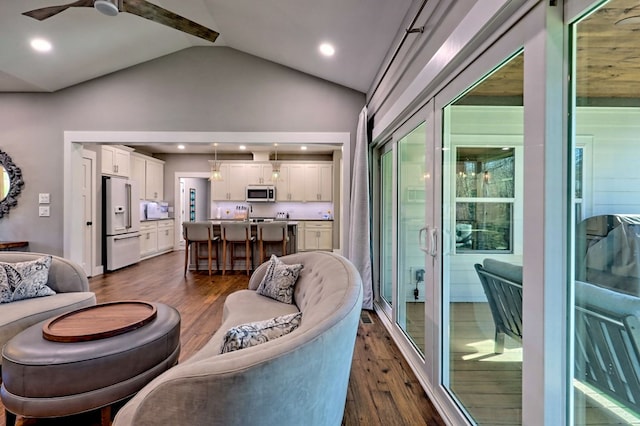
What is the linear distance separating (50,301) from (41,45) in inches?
116

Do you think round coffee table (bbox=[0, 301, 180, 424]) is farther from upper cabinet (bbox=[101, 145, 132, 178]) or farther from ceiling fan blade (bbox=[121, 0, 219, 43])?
upper cabinet (bbox=[101, 145, 132, 178])

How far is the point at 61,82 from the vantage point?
4191mm

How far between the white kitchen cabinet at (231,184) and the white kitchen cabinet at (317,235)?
6.20 ft

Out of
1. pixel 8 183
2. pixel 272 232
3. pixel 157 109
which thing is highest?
pixel 157 109

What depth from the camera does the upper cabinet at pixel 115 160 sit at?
5750mm

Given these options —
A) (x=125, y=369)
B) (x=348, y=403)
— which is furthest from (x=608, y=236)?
(x=125, y=369)

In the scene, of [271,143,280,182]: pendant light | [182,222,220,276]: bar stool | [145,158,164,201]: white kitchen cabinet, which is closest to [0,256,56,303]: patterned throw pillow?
[182,222,220,276]: bar stool

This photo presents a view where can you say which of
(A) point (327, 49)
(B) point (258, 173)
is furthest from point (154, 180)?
(A) point (327, 49)

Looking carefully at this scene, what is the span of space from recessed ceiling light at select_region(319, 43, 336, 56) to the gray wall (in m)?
0.77

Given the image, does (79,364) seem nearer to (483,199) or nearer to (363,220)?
(483,199)

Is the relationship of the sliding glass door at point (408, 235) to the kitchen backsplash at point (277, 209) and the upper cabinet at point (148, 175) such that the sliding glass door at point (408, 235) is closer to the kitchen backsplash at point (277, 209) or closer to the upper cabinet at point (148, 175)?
the kitchen backsplash at point (277, 209)

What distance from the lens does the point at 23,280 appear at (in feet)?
8.30

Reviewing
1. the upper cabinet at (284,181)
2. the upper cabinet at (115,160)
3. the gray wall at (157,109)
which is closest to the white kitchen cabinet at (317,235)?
the upper cabinet at (284,181)

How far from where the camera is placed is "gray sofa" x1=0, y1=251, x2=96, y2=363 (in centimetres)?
213
